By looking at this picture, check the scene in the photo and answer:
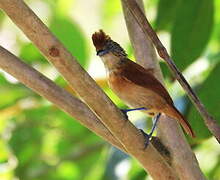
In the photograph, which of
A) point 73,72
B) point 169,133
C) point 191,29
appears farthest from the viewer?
point 191,29

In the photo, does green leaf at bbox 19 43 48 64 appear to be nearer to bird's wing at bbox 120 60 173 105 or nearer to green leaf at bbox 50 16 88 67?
green leaf at bbox 50 16 88 67

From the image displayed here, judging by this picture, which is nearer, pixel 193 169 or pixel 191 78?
pixel 193 169

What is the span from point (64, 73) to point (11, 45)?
1.65 meters

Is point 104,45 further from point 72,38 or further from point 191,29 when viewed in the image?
point 72,38

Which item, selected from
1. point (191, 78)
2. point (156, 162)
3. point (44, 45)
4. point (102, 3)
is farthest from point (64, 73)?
point (102, 3)

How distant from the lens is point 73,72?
3.96 feet

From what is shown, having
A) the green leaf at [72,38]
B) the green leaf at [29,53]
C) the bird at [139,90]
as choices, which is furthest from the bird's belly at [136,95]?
the green leaf at [29,53]

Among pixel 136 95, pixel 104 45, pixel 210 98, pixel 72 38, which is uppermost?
pixel 72 38

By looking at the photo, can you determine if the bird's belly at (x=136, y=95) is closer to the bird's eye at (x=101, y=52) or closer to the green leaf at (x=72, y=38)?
the bird's eye at (x=101, y=52)

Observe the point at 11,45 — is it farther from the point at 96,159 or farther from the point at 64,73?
the point at 64,73

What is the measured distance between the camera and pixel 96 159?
274 cm

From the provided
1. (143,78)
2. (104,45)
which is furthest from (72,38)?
(143,78)

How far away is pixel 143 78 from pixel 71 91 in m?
0.72

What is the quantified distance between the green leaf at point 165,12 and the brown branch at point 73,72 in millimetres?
928
